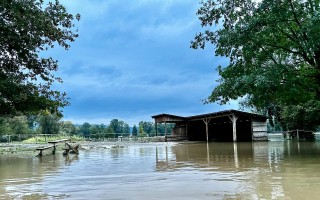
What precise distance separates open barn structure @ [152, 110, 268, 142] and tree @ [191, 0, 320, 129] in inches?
547

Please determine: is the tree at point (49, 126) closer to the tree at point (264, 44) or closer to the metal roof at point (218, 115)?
the metal roof at point (218, 115)

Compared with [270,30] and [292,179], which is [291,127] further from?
[292,179]

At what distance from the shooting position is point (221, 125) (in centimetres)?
3666

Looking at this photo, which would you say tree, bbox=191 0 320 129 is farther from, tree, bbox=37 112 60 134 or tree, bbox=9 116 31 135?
tree, bbox=9 116 31 135

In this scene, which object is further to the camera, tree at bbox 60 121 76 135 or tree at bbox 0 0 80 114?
tree at bbox 60 121 76 135

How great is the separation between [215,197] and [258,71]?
8574 millimetres

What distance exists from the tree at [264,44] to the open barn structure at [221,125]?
45.6 ft

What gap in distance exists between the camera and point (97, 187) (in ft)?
20.8

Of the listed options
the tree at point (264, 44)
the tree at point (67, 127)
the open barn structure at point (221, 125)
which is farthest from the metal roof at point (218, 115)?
the tree at point (67, 127)

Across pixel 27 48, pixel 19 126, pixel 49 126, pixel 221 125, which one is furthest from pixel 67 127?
pixel 27 48

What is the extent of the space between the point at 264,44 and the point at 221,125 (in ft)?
77.9

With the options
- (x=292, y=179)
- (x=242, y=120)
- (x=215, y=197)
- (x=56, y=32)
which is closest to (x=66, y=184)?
(x=215, y=197)

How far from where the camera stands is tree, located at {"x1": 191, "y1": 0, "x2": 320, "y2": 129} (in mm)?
12250

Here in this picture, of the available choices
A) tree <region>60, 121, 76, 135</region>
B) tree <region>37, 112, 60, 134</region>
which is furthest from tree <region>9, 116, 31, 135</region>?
tree <region>60, 121, 76, 135</region>
